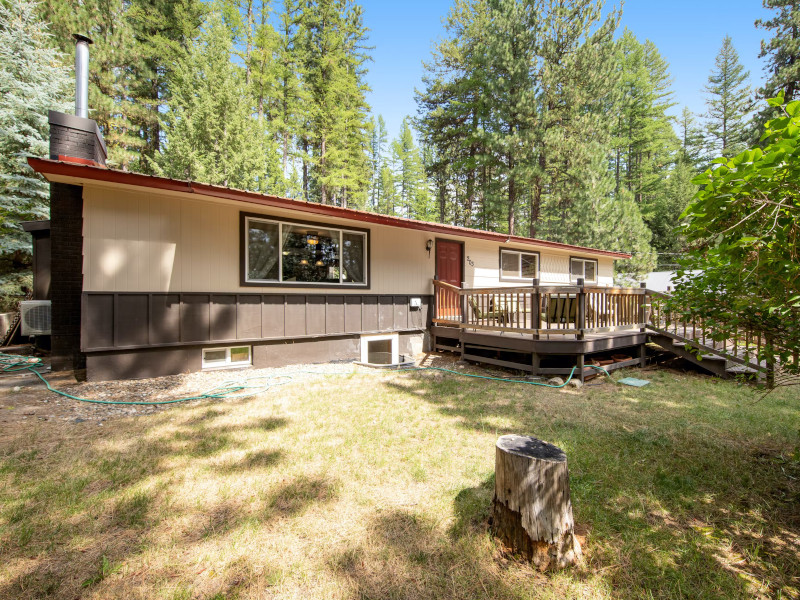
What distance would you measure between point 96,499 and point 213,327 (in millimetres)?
3801

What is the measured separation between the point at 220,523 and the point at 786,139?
3642 mm

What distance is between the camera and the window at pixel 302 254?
634 cm

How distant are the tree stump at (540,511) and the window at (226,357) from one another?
5458 mm

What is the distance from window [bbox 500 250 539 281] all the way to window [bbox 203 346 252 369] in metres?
7.38

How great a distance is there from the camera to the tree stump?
1872 mm

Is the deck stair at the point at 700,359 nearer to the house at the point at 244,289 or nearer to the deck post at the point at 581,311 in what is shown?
the house at the point at 244,289

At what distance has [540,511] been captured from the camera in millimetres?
1875

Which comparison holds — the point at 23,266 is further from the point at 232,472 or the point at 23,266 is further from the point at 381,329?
the point at 232,472

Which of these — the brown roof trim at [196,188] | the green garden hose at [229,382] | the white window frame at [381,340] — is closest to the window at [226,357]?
the green garden hose at [229,382]

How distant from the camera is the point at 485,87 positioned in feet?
57.1

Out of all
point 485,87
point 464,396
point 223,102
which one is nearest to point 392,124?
point 485,87

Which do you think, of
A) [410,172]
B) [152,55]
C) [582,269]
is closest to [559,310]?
[582,269]

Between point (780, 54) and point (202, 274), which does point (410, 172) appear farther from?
point (202, 274)

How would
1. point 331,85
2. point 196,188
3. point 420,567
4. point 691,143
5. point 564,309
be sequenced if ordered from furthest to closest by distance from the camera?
point 691,143 < point 331,85 < point 564,309 < point 196,188 < point 420,567
